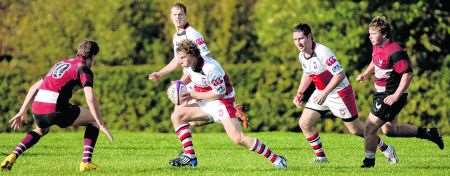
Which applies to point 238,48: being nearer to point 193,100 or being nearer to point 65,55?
point 65,55

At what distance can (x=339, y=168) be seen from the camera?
46.6 feet

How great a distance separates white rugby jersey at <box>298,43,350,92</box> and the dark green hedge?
9521 mm

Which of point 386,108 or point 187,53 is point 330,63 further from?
point 187,53

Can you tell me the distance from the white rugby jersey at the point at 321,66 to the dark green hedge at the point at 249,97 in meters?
9.52

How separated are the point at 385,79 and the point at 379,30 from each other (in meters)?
0.70

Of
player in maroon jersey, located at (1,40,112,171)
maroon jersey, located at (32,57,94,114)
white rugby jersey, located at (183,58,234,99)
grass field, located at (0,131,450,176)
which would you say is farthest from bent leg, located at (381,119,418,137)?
maroon jersey, located at (32,57,94,114)

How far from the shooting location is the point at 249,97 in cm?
2588

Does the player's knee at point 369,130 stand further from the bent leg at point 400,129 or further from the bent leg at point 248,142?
the bent leg at point 248,142

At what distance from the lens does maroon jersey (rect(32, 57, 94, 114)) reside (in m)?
13.6

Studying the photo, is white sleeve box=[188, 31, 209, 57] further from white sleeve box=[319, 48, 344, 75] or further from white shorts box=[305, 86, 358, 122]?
white sleeve box=[319, 48, 344, 75]

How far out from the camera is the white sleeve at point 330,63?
47.2 feet

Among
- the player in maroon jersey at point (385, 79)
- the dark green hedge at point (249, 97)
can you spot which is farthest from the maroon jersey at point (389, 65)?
the dark green hedge at point (249, 97)

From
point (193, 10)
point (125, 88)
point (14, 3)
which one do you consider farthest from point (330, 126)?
point (14, 3)

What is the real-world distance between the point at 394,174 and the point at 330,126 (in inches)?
458
